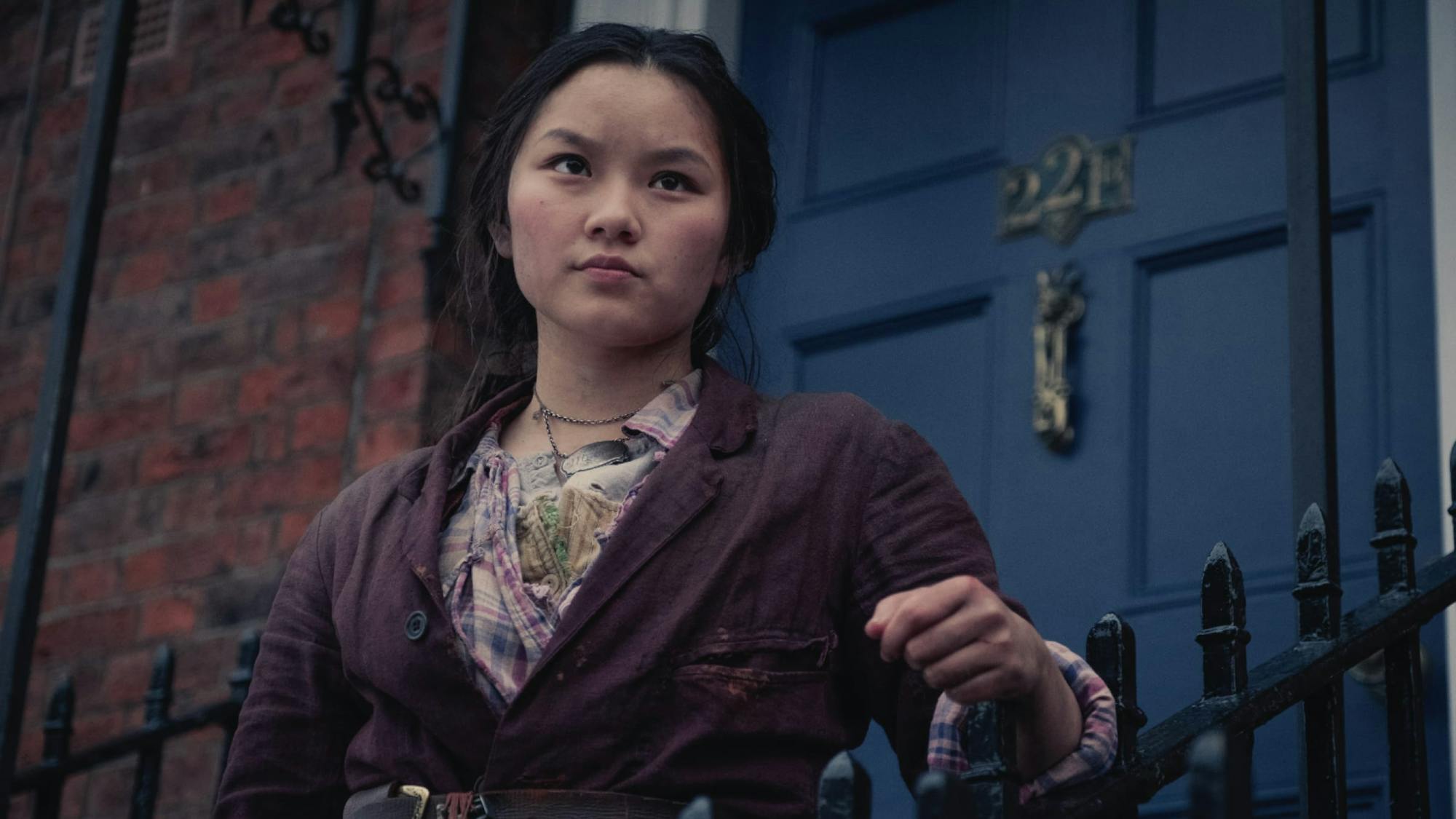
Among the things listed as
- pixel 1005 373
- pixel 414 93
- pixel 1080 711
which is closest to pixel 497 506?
pixel 1080 711

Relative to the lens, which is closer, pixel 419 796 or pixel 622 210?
pixel 419 796

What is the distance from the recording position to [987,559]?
1779mm

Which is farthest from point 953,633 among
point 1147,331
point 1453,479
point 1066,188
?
point 1066,188

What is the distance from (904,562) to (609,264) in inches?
16.0

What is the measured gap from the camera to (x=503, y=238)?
2156mm

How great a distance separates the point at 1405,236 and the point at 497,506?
2066mm

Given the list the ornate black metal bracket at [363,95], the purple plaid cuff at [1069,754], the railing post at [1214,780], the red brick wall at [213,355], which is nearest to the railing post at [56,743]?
the red brick wall at [213,355]

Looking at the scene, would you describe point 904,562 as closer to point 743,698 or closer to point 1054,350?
point 743,698

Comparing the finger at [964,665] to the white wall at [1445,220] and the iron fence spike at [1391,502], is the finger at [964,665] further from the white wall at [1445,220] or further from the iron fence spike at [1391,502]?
the white wall at [1445,220]

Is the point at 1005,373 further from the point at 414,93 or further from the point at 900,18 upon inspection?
the point at 414,93

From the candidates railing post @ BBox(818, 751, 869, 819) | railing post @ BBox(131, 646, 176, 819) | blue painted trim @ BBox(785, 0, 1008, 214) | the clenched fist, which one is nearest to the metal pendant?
the clenched fist

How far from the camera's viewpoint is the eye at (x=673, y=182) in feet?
6.35

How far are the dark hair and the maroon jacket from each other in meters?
0.23

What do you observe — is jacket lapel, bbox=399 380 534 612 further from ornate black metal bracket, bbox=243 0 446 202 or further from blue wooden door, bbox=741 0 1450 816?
ornate black metal bracket, bbox=243 0 446 202
